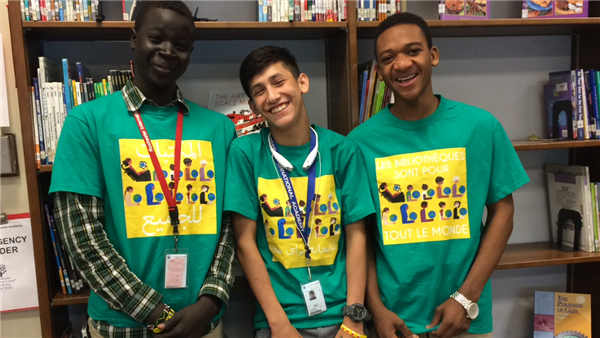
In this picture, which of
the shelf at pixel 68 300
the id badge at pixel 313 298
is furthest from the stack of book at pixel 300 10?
the shelf at pixel 68 300

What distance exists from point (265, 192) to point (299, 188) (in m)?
0.12

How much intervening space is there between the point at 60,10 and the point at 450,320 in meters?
1.87

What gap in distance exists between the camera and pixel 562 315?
216 centimetres

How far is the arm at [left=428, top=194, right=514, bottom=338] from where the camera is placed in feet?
4.61

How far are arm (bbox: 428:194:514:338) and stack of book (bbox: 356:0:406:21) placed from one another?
92 centimetres

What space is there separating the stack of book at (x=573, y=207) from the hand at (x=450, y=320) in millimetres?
1041

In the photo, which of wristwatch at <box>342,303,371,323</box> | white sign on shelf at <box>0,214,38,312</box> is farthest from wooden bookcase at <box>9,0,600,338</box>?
wristwatch at <box>342,303,371,323</box>

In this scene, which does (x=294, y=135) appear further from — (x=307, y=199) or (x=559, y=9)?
(x=559, y=9)

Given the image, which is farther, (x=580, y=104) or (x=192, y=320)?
(x=580, y=104)

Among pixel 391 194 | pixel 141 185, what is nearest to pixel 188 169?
pixel 141 185

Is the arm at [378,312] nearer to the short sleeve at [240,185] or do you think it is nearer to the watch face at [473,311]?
the watch face at [473,311]

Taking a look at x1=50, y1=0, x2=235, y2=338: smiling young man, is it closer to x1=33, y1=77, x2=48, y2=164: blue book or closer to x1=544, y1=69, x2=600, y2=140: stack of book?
x1=33, y1=77, x2=48, y2=164: blue book

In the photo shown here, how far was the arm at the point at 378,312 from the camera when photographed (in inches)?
55.4

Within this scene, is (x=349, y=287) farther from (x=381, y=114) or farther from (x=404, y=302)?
(x=381, y=114)
